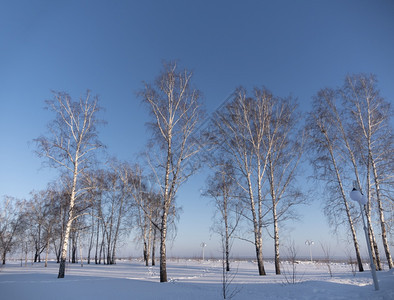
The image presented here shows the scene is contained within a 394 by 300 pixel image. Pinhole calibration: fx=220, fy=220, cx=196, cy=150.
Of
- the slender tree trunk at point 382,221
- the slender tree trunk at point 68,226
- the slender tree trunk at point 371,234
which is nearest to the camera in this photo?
the slender tree trunk at point 382,221

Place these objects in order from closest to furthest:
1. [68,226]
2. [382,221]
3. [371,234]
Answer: [382,221] → [68,226] → [371,234]

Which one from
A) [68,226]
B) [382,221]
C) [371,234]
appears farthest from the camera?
[371,234]

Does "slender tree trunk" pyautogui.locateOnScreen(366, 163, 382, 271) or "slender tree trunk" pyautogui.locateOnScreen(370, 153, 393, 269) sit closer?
"slender tree trunk" pyautogui.locateOnScreen(370, 153, 393, 269)

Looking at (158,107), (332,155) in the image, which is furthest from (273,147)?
(158,107)

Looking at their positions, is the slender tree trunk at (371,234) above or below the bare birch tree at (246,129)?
below

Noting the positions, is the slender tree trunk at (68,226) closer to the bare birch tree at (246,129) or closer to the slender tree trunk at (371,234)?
the bare birch tree at (246,129)

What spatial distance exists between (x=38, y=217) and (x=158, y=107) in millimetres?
25476

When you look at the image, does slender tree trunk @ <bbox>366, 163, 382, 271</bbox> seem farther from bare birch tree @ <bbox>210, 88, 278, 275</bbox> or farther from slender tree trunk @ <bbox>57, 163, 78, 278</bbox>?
slender tree trunk @ <bbox>57, 163, 78, 278</bbox>

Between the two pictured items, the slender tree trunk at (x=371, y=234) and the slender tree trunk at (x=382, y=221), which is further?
the slender tree trunk at (x=371, y=234)

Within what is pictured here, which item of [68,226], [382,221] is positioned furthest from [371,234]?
[68,226]

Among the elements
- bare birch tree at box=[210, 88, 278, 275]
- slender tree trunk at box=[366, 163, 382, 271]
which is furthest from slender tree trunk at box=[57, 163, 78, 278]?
slender tree trunk at box=[366, 163, 382, 271]

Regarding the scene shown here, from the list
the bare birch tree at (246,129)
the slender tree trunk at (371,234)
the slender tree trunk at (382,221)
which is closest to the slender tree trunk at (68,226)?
the bare birch tree at (246,129)

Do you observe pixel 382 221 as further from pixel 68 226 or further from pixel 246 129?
pixel 68 226

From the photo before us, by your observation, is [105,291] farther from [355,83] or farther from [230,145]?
[355,83]
